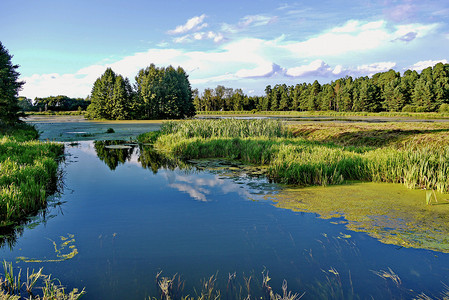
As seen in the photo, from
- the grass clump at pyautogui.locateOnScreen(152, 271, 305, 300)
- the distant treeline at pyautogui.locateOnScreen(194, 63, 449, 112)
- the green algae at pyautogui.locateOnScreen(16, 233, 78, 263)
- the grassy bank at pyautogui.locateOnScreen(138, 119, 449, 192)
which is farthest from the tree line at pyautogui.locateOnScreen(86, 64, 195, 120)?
the grass clump at pyautogui.locateOnScreen(152, 271, 305, 300)

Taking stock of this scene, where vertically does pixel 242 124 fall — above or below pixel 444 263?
above

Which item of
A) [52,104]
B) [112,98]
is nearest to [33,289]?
[112,98]

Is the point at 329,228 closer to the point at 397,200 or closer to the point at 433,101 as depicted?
the point at 397,200

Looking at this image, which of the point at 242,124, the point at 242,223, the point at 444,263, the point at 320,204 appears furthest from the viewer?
the point at 242,124

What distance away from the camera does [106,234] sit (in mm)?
5645

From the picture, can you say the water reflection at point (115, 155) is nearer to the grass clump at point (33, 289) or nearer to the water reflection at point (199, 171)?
the water reflection at point (199, 171)

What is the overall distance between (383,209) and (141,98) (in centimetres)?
5546

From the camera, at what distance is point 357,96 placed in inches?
3103

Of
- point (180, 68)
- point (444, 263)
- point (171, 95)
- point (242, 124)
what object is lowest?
point (444, 263)

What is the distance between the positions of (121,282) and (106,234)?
181 centimetres

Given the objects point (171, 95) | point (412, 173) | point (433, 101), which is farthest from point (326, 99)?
point (412, 173)

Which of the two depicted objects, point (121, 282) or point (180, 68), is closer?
point (121, 282)

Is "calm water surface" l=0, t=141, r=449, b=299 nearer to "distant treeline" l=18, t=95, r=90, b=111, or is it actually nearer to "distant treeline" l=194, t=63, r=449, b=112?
"distant treeline" l=194, t=63, r=449, b=112

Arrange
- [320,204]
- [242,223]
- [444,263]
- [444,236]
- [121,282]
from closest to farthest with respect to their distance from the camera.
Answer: [121,282], [444,263], [444,236], [242,223], [320,204]
